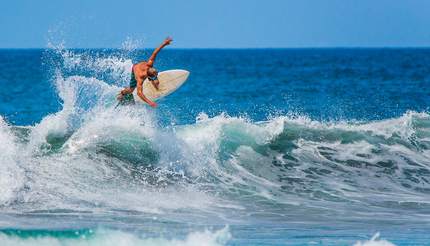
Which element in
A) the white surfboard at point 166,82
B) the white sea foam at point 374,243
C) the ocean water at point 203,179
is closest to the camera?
the white sea foam at point 374,243

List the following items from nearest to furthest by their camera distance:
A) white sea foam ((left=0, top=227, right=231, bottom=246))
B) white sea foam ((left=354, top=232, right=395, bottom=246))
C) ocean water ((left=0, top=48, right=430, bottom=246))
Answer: white sea foam ((left=0, top=227, right=231, bottom=246)), white sea foam ((left=354, top=232, right=395, bottom=246)), ocean water ((left=0, top=48, right=430, bottom=246))

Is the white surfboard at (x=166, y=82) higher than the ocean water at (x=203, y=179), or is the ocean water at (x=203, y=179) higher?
the white surfboard at (x=166, y=82)

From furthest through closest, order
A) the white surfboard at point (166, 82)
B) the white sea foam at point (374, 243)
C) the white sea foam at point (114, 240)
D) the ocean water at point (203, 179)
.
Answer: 1. the white surfboard at point (166, 82)
2. the ocean water at point (203, 179)
3. the white sea foam at point (374, 243)
4. the white sea foam at point (114, 240)

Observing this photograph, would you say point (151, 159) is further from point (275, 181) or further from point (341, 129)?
point (341, 129)

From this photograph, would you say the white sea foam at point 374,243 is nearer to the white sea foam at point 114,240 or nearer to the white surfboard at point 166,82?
the white sea foam at point 114,240

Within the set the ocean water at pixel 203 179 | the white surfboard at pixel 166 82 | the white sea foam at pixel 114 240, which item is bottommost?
the white sea foam at pixel 114 240

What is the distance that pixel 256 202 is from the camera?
1205 cm

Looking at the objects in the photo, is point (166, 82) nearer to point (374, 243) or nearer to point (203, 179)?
point (203, 179)

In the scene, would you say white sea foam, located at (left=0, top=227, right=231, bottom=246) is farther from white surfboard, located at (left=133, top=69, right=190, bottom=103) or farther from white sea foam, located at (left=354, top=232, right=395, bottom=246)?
white surfboard, located at (left=133, top=69, right=190, bottom=103)

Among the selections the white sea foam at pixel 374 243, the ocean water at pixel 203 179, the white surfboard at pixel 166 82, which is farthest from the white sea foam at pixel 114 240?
the white surfboard at pixel 166 82

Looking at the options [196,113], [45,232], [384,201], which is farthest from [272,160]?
[196,113]

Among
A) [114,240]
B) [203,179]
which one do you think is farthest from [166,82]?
[114,240]

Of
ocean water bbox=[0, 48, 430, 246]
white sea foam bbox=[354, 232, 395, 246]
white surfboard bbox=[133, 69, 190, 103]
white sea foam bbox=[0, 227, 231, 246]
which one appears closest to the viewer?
white sea foam bbox=[0, 227, 231, 246]

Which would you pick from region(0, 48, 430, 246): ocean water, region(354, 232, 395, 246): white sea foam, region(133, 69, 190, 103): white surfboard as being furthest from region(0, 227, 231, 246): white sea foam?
region(133, 69, 190, 103): white surfboard
